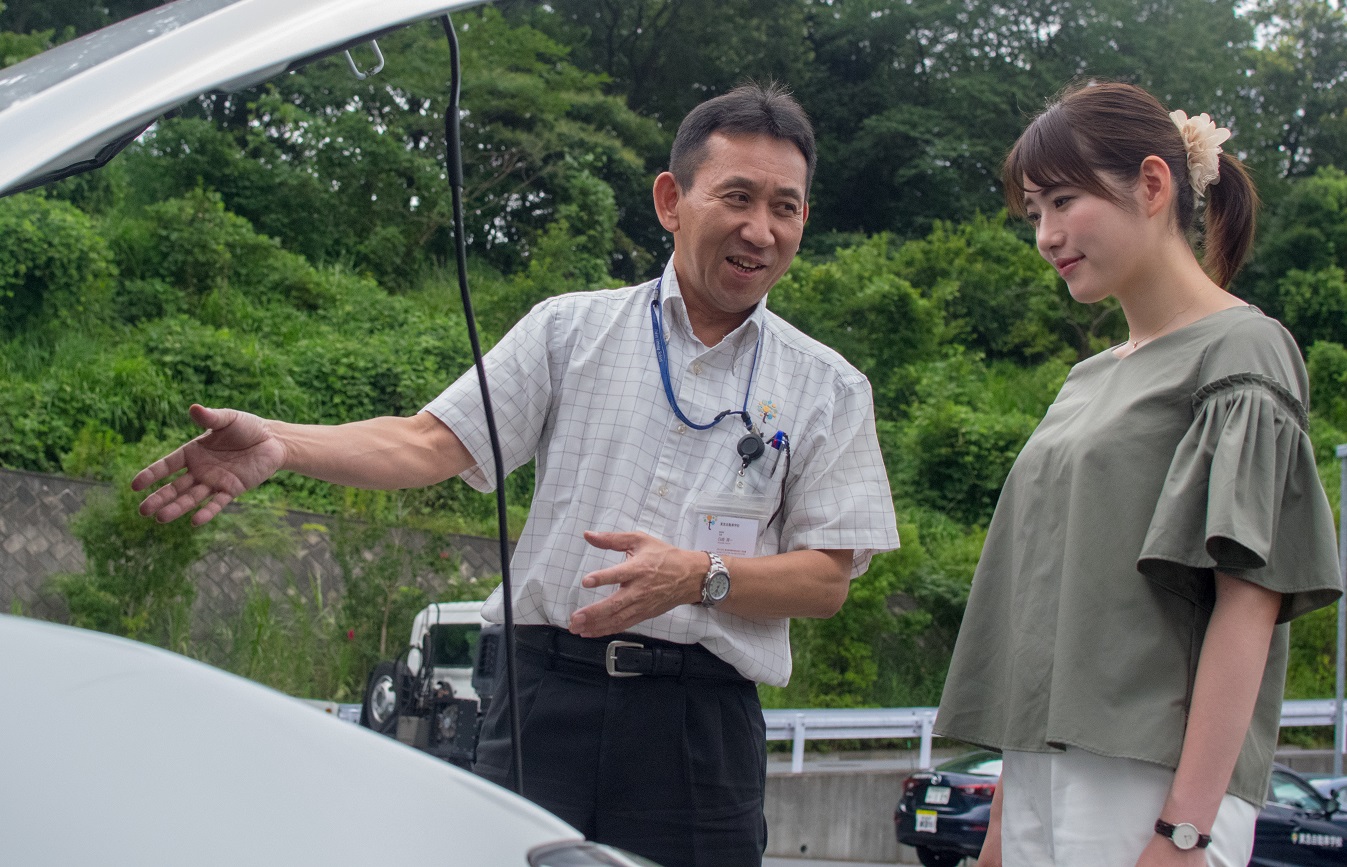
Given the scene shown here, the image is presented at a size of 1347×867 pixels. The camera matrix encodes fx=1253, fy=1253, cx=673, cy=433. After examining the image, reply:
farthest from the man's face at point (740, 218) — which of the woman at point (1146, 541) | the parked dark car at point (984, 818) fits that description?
the parked dark car at point (984, 818)

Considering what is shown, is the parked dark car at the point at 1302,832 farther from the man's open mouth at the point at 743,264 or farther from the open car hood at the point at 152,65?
the open car hood at the point at 152,65

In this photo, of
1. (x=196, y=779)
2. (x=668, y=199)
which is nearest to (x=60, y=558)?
(x=668, y=199)

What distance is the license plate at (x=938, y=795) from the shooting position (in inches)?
393

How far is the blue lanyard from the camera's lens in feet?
8.12

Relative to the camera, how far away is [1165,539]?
5.72ft

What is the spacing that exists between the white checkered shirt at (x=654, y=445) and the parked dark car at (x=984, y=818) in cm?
684

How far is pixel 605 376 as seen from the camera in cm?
251

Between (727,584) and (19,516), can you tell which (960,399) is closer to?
(19,516)

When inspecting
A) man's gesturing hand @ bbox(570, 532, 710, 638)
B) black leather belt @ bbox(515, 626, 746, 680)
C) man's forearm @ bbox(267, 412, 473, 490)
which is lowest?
black leather belt @ bbox(515, 626, 746, 680)

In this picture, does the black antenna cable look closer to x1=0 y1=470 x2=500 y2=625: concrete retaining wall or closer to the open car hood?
the open car hood

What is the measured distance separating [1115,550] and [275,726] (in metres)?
1.28

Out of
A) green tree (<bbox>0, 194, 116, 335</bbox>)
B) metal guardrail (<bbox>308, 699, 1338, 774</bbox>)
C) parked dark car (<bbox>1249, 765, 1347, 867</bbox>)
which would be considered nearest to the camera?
parked dark car (<bbox>1249, 765, 1347, 867</bbox>)

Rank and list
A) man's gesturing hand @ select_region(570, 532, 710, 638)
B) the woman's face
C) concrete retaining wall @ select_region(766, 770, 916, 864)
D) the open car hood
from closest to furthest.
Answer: the open car hood → the woman's face → man's gesturing hand @ select_region(570, 532, 710, 638) → concrete retaining wall @ select_region(766, 770, 916, 864)

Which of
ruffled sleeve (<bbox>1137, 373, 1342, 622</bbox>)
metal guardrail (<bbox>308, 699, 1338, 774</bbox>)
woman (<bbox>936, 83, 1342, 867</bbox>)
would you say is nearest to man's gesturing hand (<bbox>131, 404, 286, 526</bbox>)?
woman (<bbox>936, 83, 1342, 867</bbox>)
